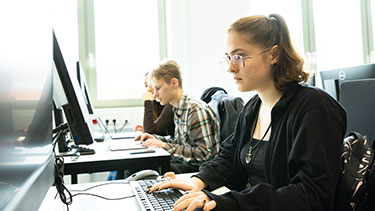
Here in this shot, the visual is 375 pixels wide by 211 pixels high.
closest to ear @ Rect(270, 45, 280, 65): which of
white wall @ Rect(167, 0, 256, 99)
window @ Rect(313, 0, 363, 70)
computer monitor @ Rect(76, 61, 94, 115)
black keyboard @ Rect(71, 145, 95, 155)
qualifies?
black keyboard @ Rect(71, 145, 95, 155)

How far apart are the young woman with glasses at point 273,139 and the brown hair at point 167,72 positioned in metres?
0.98

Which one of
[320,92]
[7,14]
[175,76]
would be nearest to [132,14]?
[175,76]

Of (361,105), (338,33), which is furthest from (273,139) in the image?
(338,33)

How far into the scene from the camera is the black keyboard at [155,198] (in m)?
0.82

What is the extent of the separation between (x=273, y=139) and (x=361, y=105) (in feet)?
1.29

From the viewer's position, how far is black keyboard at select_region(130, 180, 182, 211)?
32.1 inches

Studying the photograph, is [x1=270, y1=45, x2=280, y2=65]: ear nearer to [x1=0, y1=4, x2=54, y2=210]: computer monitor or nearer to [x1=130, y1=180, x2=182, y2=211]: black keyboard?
[x1=130, y1=180, x2=182, y2=211]: black keyboard

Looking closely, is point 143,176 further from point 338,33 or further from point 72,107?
point 338,33

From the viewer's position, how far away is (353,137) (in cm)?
90

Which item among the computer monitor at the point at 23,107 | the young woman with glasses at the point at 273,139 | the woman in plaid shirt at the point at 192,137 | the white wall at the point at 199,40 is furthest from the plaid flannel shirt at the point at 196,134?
the white wall at the point at 199,40

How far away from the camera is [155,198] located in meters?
0.89

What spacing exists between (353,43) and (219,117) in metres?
2.77

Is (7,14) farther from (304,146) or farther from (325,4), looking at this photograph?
(325,4)

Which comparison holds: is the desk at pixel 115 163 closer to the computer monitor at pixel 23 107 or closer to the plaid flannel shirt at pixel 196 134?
the plaid flannel shirt at pixel 196 134
